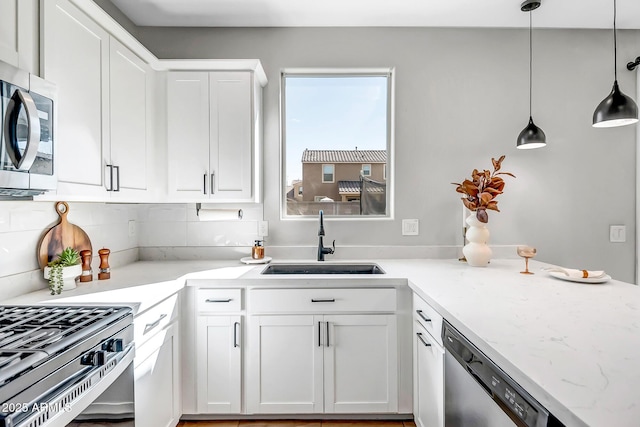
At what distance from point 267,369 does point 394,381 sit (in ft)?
2.37

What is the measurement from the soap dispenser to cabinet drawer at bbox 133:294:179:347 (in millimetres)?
637

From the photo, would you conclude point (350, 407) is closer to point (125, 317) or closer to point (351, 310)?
point (351, 310)

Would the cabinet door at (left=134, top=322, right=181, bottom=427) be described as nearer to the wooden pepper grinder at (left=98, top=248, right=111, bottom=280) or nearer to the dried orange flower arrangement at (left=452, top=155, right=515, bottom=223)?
the wooden pepper grinder at (left=98, top=248, right=111, bottom=280)

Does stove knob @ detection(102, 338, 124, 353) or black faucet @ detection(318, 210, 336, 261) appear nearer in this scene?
stove knob @ detection(102, 338, 124, 353)

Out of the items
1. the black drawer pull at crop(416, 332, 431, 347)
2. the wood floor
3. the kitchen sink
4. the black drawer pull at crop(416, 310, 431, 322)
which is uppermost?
the kitchen sink

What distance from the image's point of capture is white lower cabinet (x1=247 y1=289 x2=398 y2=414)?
1881 mm

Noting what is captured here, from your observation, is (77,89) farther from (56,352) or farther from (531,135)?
(531,135)

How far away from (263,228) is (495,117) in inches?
74.5

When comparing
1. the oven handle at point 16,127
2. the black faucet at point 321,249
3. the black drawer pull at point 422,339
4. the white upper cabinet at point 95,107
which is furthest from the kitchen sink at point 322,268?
the oven handle at point 16,127

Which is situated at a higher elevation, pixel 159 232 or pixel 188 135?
pixel 188 135

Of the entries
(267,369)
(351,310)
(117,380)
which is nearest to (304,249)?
(351,310)

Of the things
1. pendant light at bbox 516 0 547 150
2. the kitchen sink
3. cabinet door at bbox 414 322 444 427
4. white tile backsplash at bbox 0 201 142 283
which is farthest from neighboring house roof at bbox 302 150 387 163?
white tile backsplash at bbox 0 201 142 283

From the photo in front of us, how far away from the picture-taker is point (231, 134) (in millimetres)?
2162

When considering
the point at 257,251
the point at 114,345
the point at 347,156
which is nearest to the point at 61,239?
the point at 114,345
